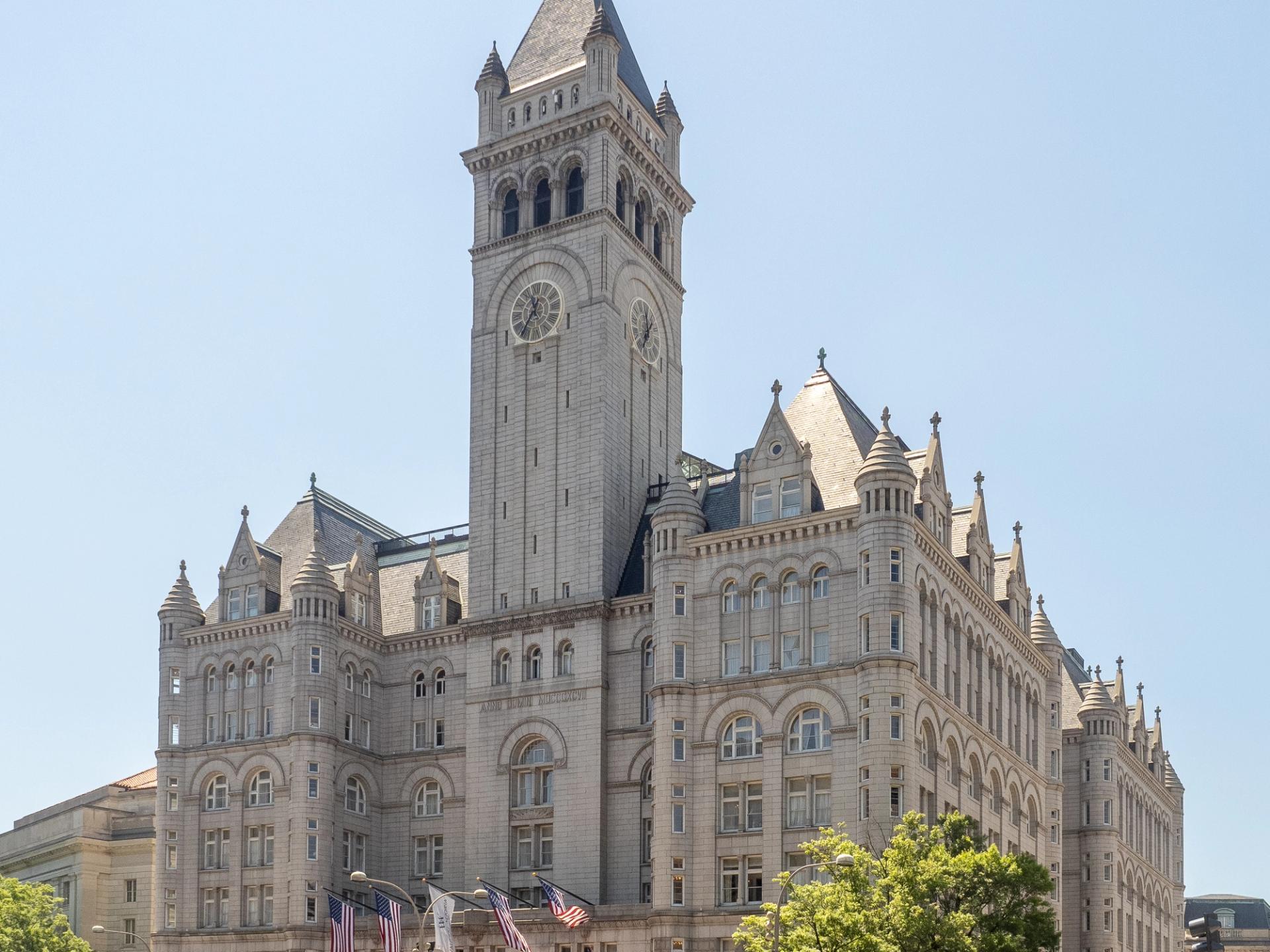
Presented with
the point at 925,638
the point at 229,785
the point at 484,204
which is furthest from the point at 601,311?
the point at 229,785

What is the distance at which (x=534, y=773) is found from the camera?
313 ft

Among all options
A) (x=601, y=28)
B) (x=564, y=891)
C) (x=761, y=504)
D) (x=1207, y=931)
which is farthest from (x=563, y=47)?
(x=1207, y=931)

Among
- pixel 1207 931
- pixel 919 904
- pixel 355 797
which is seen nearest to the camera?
pixel 1207 931

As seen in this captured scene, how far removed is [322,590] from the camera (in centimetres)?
10150

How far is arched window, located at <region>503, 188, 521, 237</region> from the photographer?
10612 cm

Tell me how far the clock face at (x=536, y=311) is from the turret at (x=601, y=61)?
12.0 m

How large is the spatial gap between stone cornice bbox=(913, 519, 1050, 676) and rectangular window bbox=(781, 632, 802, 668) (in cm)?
759

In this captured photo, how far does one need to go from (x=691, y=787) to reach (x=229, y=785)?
31.6 m

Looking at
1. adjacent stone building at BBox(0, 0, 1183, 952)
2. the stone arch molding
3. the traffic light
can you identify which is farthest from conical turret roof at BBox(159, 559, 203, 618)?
the traffic light

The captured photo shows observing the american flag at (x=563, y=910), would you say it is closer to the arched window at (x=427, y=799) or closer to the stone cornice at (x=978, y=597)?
the arched window at (x=427, y=799)

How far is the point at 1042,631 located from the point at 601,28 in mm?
46582

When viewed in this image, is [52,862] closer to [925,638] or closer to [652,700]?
[652,700]

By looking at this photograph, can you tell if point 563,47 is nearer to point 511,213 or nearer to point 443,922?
point 511,213

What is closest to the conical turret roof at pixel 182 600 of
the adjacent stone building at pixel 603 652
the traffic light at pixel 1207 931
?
the adjacent stone building at pixel 603 652
